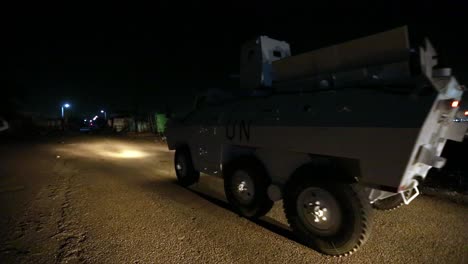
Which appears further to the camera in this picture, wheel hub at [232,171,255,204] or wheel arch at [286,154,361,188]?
wheel hub at [232,171,255,204]

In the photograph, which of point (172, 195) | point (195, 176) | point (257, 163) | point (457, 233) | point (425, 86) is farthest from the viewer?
point (195, 176)

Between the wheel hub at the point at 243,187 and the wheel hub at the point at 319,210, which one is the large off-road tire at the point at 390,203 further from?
the wheel hub at the point at 243,187

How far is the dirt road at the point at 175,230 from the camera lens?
3.12 metres

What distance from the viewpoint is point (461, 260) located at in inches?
116

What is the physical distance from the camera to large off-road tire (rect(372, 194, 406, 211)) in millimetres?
3982

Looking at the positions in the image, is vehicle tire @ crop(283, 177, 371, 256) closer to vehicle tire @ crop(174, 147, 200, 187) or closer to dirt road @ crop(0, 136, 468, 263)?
dirt road @ crop(0, 136, 468, 263)

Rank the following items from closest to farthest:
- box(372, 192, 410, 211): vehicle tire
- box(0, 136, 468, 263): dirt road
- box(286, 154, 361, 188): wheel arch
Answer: box(286, 154, 361, 188): wheel arch
box(0, 136, 468, 263): dirt road
box(372, 192, 410, 211): vehicle tire

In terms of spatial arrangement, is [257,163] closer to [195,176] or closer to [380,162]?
[380,162]

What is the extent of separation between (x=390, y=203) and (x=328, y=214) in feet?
5.28

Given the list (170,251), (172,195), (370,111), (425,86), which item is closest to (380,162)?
(370,111)

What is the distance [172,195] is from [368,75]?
4.23 metres

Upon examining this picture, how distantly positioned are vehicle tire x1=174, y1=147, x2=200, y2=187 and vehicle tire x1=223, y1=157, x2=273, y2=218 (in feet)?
5.27

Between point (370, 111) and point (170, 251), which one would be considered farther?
point (170, 251)

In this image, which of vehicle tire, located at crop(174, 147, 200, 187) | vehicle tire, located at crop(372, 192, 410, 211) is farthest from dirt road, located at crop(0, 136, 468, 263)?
vehicle tire, located at crop(174, 147, 200, 187)
